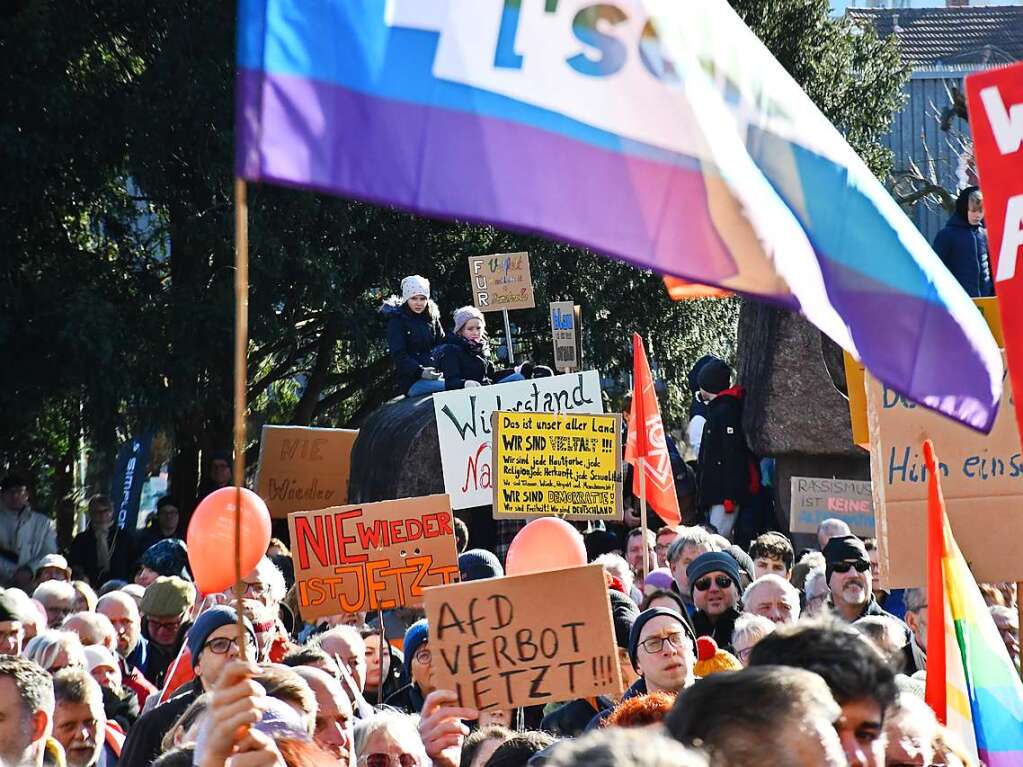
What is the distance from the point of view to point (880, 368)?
3.92 m

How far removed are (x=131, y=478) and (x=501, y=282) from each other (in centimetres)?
396

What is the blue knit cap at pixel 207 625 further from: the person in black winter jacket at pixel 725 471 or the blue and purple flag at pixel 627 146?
the person in black winter jacket at pixel 725 471

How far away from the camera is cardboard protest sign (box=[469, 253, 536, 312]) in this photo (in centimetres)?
1695

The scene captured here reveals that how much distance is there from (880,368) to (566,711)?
2.64 m

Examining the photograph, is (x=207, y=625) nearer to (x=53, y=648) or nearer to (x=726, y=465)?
(x=53, y=648)

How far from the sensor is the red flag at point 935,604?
494 centimetres

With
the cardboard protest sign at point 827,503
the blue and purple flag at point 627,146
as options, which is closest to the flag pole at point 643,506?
the cardboard protest sign at point 827,503

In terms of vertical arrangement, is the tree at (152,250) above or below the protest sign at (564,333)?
above

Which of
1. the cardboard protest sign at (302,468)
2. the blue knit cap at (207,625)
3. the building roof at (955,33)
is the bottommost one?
the blue knit cap at (207,625)

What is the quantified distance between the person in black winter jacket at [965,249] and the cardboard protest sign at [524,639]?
6707 millimetres

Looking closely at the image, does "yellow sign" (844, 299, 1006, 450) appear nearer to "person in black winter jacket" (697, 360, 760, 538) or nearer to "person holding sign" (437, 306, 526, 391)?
"person in black winter jacket" (697, 360, 760, 538)

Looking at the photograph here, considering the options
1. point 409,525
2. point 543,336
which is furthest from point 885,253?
point 543,336

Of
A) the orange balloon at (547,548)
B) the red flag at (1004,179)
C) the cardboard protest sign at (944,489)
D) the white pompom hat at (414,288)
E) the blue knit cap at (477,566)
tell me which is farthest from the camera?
the white pompom hat at (414,288)

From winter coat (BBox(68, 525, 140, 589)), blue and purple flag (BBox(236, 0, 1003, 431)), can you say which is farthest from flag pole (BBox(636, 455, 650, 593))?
winter coat (BBox(68, 525, 140, 589))
